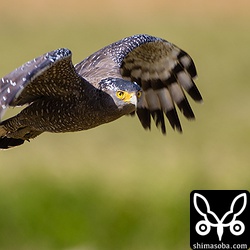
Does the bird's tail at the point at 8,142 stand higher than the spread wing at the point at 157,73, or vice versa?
the spread wing at the point at 157,73

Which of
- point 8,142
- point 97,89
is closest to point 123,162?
point 8,142

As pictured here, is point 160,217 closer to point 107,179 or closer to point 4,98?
point 107,179

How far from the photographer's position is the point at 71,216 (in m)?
16.8

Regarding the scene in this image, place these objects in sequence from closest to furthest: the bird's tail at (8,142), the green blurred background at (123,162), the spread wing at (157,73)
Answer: the bird's tail at (8,142) → the spread wing at (157,73) → the green blurred background at (123,162)

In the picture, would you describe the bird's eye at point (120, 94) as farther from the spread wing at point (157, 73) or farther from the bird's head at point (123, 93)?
the spread wing at point (157, 73)

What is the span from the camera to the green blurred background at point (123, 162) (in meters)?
16.8

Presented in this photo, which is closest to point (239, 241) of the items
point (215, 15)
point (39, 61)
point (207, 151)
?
point (39, 61)

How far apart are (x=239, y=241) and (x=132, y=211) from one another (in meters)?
2.07

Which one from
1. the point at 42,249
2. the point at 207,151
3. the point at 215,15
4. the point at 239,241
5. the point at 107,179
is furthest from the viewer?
the point at 215,15

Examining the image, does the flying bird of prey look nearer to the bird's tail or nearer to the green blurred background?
the bird's tail

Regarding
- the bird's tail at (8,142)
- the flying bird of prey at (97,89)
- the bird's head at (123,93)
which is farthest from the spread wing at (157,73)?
the bird's head at (123,93)

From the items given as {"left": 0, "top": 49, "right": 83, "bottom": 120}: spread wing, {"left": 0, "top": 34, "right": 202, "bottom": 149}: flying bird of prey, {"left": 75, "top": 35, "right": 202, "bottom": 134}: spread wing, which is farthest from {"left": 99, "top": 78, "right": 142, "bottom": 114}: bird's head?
{"left": 75, "top": 35, "right": 202, "bottom": 134}: spread wing

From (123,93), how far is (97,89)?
430mm

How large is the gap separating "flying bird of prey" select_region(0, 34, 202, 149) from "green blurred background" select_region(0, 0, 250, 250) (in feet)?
5.20
